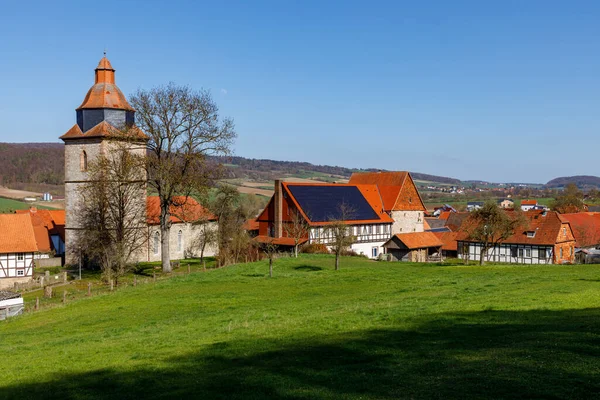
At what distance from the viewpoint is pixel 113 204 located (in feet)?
167

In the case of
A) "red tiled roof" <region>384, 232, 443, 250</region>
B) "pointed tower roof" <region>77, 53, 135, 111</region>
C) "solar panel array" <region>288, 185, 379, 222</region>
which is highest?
"pointed tower roof" <region>77, 53, 135, 111</region>

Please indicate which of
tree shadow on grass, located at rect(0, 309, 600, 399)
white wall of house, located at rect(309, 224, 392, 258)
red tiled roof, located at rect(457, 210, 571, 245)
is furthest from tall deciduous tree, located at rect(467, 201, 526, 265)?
tree shadow on grass, located at rect(0, 309, 600, 399)

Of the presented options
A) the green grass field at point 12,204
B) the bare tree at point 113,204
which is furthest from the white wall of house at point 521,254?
the green grass field at point 12,204

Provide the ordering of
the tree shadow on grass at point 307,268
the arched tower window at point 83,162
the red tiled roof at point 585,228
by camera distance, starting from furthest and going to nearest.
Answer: the red tiled roof at point 585,228 → the arched tower window at point 83,162 → the tree shadow on grass at point 307,268

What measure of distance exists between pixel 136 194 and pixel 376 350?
41.0 meters

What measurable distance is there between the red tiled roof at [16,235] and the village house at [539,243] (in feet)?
128

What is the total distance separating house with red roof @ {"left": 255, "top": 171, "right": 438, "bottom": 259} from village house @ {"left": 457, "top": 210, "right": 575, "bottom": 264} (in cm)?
722

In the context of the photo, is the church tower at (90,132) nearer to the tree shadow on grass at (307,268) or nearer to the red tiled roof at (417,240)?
the tree shadow on grass at (307,268)

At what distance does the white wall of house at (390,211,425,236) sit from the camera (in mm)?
70312

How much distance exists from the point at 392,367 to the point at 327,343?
139 inches

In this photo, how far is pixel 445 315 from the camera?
20109 millimetres

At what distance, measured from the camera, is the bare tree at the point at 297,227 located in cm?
5706

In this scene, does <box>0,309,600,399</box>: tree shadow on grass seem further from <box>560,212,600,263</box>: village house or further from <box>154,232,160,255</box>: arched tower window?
<box>560,212,600,263</box>: village house

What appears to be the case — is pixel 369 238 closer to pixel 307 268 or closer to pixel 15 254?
pixel 307 268
